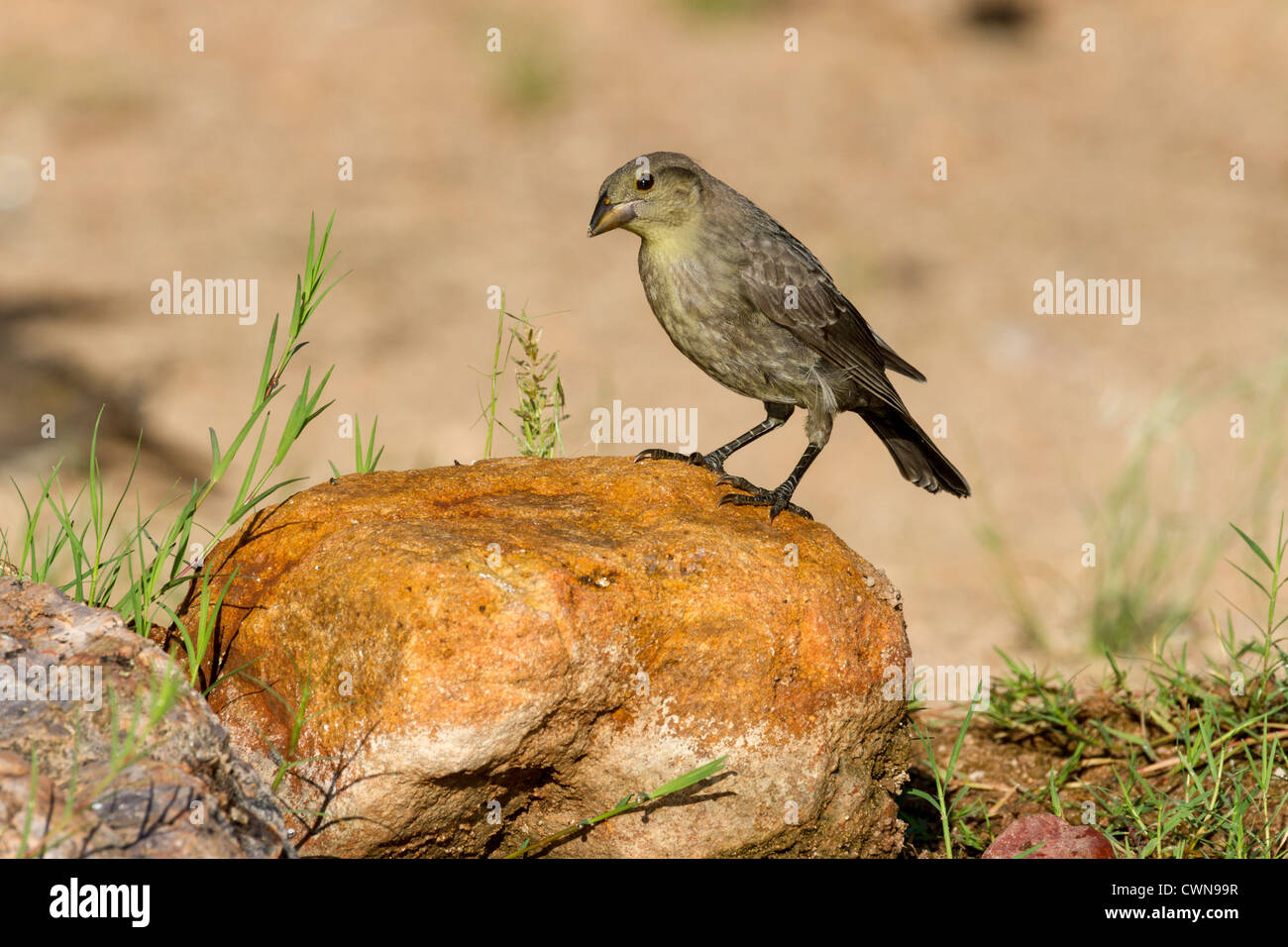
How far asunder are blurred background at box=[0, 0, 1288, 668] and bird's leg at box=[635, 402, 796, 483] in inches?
74.8

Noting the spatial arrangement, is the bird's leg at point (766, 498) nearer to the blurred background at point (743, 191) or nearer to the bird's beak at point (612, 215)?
the bird's beak at point (612, 215)

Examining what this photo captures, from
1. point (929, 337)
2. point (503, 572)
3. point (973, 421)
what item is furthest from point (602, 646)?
point (929, 337)

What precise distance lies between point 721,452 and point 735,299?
1.74ft

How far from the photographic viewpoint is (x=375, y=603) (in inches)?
125

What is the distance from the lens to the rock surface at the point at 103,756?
2.43m

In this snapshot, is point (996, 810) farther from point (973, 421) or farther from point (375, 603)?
point (973, 421)

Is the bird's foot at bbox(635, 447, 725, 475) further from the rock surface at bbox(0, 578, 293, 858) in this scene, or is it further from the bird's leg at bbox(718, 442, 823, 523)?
the rock surface at bbox(0, 578, 293, 858)

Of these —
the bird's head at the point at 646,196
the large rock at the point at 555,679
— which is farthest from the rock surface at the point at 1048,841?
the bird's head at the point at 646,196

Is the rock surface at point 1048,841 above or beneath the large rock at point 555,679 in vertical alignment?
beneath

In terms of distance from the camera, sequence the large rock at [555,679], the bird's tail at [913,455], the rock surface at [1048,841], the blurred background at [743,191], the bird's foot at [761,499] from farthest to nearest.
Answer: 1. the blurred background at [743,191]
2. the bird's tail at [913,455]
3. the bird's foot at [761,499]
4. the rock surface at [1048,841]
5. the large rock at [555,679]

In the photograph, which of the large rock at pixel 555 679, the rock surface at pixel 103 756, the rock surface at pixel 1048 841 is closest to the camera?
the rock surface at pixel 103 756

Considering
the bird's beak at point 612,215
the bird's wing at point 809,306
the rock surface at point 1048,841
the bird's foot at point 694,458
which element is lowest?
the rock surface at point 1048,841

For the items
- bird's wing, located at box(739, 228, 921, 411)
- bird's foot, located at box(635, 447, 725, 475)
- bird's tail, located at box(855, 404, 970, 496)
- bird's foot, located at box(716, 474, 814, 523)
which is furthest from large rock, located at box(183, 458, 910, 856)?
bird's tail, located at box(855, 404, 970, 496)

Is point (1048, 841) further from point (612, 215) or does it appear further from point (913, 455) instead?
point (612, 215)
